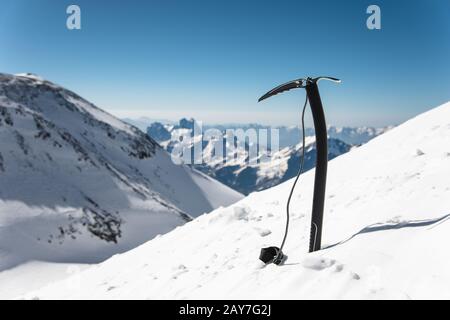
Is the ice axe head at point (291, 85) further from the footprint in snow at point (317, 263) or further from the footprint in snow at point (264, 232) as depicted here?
the footprint in snow at point (264, 232)

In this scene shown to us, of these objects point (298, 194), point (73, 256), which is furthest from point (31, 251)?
point (298, 194)

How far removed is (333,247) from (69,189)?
5750 cm

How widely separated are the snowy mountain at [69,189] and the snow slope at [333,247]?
108ft

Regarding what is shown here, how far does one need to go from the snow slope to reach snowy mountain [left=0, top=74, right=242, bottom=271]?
33.0 metres

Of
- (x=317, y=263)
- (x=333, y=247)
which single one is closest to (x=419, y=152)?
(x=333, y=247)

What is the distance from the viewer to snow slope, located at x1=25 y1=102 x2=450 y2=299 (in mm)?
4734

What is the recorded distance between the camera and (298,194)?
12203 mm

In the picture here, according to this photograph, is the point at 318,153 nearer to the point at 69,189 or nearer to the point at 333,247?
the point at 333,247

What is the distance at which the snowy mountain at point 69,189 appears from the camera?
4262 cm

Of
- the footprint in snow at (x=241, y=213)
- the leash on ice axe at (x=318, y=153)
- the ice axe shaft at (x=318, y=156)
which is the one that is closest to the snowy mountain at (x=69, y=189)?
the footprint in snow at (x=241, y=213)

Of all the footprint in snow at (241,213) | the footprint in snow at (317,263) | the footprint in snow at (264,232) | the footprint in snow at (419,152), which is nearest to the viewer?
the footprint in snow at (317,263)

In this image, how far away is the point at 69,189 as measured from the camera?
56.8 metres
